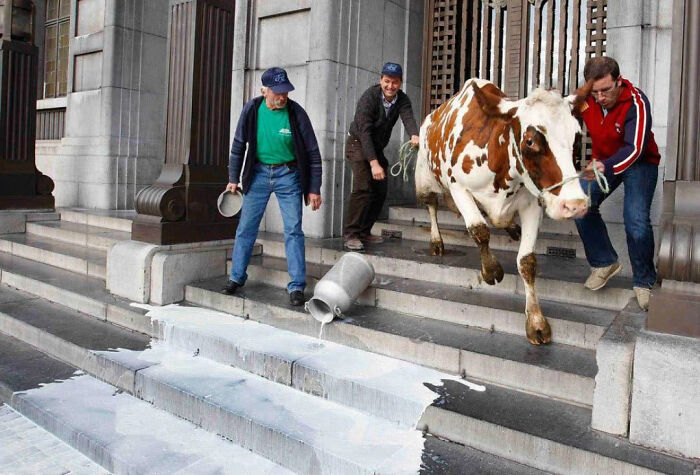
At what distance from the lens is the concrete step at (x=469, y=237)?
20.6 ft

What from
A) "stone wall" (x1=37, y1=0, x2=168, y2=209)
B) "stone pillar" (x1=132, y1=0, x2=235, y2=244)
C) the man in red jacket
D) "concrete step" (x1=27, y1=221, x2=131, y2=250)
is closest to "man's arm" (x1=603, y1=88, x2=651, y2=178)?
the man in red jacket

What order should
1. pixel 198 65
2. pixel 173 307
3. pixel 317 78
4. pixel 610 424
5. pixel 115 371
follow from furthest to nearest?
1. pixel 317 78
2. pixel 198 65
3. pixel 173 307
4. pixel 115 371
5. pixel 610 424

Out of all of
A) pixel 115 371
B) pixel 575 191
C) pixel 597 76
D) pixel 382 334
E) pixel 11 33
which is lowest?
pixel 115 371

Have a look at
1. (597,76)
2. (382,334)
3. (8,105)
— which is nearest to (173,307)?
(382,334)

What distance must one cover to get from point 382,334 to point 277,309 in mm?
1131

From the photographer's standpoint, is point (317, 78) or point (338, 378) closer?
point (338, 378)

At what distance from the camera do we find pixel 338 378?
3951mm

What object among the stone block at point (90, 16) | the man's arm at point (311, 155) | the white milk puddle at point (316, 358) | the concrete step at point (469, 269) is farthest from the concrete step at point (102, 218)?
the man's arm at point (311, 155)

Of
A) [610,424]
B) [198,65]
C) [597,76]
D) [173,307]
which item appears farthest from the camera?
[198,65]

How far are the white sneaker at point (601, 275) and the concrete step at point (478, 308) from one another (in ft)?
0.62

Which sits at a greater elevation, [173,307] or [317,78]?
[317,78]

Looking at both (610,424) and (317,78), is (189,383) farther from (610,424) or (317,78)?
(317,78)

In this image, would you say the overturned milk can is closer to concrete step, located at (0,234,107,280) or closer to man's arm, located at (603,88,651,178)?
man's arm, located at (603,88,651,178)

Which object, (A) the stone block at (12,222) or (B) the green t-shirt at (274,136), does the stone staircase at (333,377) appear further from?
(A) the stone block at (12,222)
